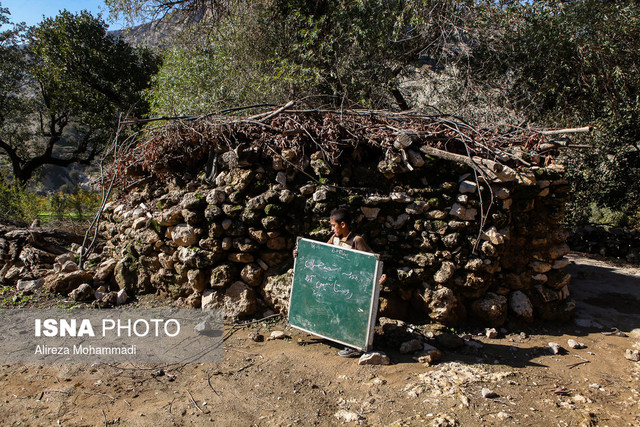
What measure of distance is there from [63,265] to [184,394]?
12.5 ft

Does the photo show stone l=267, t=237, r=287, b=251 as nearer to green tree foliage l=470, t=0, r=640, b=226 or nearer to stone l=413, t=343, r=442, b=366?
stone l=413, t=343, r=442, b=366

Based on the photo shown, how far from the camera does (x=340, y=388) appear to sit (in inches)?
143

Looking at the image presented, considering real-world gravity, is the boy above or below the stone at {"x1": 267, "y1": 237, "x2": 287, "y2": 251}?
above

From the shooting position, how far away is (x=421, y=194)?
4.90m

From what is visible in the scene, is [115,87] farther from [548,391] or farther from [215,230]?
[548,391]

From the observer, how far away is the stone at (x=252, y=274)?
506 centimetres

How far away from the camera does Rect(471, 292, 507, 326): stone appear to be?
472cm

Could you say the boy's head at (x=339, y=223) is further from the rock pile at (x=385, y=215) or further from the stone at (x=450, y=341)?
the stone at (x=450, y=341)

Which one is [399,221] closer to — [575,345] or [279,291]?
[279,291]

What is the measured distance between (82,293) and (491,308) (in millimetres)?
5169

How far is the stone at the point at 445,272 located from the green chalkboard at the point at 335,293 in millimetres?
955

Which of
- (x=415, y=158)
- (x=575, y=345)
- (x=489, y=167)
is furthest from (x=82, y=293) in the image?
(x=575, y=345)

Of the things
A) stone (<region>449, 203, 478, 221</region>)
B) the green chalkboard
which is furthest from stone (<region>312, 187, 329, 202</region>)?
stone (<region>449, 203, 478, 221</region>)

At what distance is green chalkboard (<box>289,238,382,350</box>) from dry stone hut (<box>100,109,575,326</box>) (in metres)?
0.54
